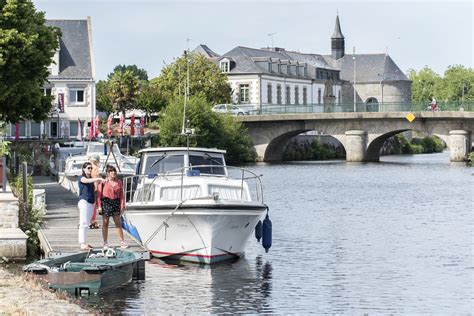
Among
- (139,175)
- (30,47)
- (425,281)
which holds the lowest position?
(425,281)

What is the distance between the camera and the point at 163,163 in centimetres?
3541

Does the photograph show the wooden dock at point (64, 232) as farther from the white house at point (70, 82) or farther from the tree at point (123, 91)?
the tree at point (123, 91)

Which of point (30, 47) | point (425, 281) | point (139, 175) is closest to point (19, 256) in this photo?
point (139, 175)

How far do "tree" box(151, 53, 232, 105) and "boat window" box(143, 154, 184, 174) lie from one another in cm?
7673

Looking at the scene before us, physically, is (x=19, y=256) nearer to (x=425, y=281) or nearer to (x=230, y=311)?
(x=230, y=311)

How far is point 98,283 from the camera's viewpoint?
2491 centimetres

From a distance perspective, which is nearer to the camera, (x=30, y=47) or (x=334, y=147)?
(x=30, y=47)

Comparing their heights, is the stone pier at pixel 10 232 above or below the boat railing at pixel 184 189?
below

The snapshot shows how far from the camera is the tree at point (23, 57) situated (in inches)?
1729

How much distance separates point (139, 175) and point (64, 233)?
3174mm

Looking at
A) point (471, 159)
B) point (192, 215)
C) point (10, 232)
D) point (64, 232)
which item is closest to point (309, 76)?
point (471, 159)

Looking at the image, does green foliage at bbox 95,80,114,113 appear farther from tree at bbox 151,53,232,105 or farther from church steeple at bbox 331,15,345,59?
church steeple at bbox 331,15,345,59

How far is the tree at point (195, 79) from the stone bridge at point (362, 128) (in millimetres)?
8854

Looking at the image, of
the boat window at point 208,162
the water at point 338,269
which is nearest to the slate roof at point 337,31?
the water at point 338,269
